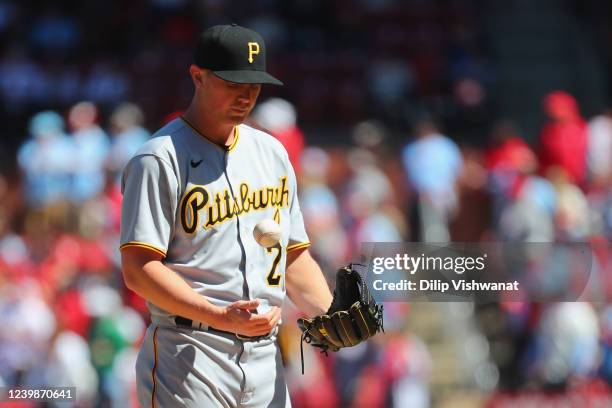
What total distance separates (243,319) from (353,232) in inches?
283

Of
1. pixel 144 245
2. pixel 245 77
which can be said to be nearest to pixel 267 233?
pixel 144 245

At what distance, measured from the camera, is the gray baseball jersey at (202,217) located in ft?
12.3

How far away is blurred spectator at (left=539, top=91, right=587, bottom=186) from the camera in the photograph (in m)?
11.6

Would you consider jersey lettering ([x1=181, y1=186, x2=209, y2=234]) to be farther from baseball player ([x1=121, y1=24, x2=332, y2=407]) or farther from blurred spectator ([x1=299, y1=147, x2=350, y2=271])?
blurred spectator ([x1=299, y1=147, x2=350, y2=271])

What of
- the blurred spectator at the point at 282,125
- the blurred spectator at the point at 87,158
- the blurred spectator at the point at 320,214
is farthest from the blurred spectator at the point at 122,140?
the blurred spectator at the point at 282,125

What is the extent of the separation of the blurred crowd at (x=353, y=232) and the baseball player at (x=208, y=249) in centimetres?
382

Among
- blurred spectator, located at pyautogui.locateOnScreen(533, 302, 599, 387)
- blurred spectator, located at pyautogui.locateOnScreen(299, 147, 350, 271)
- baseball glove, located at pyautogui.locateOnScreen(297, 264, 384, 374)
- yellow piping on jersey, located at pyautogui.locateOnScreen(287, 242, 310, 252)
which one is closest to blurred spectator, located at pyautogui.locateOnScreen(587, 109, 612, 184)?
blurred spectator, located at pyautogui.locateOnScreen(533, 302, 599, 387)

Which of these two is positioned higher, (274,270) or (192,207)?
(192,207)

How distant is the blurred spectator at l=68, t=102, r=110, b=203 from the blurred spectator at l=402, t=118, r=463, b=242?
3.22 metres

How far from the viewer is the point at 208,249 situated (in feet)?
12.6

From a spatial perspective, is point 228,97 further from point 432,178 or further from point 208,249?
point 432,178

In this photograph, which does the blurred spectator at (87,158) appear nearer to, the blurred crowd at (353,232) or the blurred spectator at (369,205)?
the blurred crowd at (353,232)

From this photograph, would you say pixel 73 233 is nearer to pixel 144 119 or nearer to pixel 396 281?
pixel 144 119

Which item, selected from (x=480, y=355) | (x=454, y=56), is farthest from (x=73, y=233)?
(x=454, y=56)
